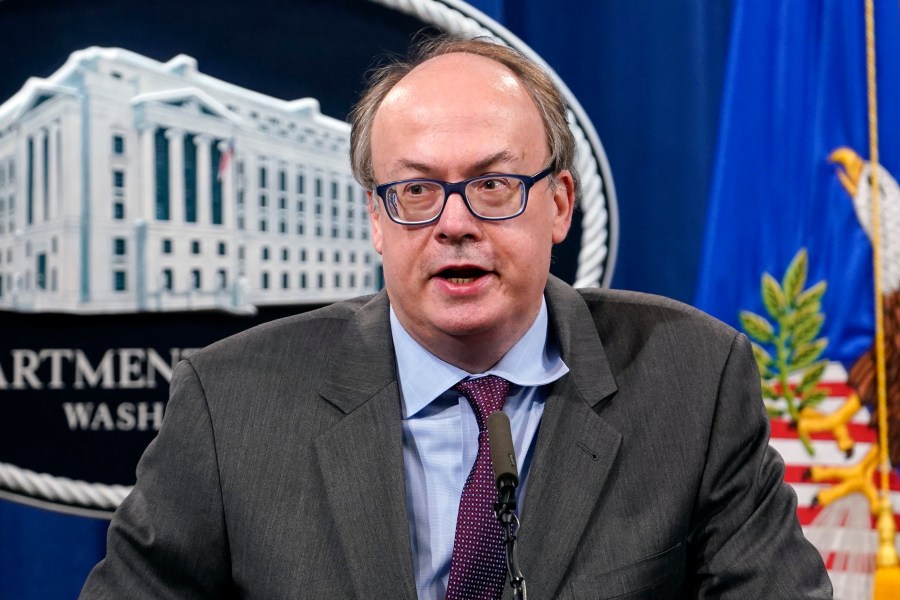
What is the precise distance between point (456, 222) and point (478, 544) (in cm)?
45

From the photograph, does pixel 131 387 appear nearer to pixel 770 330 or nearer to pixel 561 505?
pixel 561 505

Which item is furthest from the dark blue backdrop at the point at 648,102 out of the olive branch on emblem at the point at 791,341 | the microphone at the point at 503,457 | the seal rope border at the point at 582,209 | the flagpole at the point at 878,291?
the microphone at the point at 503,457

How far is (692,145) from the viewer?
Answer: 227cm

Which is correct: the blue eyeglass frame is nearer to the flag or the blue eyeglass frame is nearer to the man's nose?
the man's nose

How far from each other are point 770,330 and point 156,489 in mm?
1597

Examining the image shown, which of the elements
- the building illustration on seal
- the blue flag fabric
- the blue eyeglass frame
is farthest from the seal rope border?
the blue eyeglass frame

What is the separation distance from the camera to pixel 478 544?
125 cm

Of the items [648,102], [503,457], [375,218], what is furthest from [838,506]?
[503,457]

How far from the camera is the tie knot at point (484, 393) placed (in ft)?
4.48

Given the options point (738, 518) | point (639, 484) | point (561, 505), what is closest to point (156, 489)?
point (561, 505)

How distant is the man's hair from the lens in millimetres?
1444

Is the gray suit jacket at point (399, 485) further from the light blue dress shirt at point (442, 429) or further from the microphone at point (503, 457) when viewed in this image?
the microphone at point (503, 457)

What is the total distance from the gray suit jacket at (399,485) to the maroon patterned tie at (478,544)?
43 millimetres

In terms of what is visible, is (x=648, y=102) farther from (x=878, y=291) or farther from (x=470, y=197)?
(x=470, y=197)
